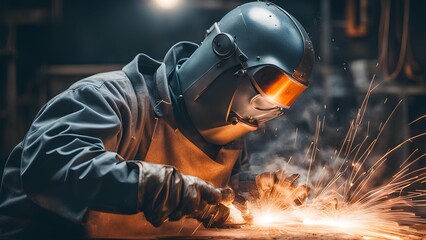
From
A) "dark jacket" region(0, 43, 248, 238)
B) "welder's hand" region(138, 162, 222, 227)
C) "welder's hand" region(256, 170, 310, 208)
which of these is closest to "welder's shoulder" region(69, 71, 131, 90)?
"dark jacket" region(0, 43, 248, 238)

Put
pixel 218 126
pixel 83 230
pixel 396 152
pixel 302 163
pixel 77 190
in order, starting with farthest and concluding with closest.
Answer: pixel 396 152 → pixel 302 163 → pixel 218 126 → pixel 83 230 → pixel 77 190

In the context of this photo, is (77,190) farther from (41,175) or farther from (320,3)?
(320,3)

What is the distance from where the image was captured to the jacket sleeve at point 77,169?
6.98 ft

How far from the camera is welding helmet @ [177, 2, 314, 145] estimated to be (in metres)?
2.72

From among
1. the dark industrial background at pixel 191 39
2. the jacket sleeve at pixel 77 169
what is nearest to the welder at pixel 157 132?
the jacket sleeve at pixel 77 169

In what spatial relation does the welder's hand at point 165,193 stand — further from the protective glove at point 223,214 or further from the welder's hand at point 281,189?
the welder's hand at point 281,189

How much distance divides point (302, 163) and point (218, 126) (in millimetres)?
1707

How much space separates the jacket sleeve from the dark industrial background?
3045 millimetres

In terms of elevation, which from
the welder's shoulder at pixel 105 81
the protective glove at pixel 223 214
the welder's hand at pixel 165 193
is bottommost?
the protective glove at pixel 223 214

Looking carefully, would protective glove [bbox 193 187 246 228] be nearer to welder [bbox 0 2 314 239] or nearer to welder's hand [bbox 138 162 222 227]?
welder [bbox 0 2 314 239]

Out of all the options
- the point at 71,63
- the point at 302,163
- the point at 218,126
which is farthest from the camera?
the point at 71,63

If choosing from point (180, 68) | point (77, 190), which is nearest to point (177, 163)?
point (180, 68)

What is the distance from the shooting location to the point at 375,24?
229 inches

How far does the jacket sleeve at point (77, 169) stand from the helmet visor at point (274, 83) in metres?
0.77
